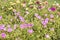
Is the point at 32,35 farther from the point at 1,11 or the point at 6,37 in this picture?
the point at 1,11

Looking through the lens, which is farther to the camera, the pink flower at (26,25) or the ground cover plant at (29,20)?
the pink flower at (26,25)

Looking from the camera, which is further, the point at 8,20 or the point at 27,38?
the point at 8,20

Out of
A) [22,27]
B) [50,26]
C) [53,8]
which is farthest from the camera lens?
[53,8]

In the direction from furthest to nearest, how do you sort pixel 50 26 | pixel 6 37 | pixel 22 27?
pixel 50 26 < pixel 22 27 < pixel 6 37

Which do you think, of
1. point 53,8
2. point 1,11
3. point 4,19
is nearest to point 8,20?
point 4,19

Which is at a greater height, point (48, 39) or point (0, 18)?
point (0, 18)

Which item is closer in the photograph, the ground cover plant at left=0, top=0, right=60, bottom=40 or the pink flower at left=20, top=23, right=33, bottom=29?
the ground cover plant at left=0, top=0, right=60, bottom=40

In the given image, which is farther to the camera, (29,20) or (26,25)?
(29,20)
